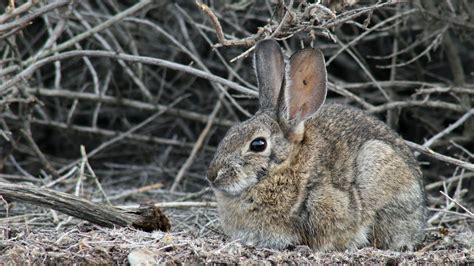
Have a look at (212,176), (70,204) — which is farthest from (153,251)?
(70,204)

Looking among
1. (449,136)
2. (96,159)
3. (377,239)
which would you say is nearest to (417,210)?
(377,239)

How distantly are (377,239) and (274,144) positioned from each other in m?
0.81

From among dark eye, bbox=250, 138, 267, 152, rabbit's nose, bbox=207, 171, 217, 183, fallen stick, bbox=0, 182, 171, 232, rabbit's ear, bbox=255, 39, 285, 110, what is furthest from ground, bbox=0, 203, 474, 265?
rabbit's ear, bbox=255, 39, 285, 110

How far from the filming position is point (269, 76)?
5.46m

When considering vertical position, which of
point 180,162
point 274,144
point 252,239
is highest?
point 274,144

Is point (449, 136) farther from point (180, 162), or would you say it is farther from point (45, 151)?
point (45, 151)

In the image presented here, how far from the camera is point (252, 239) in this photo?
194 inches

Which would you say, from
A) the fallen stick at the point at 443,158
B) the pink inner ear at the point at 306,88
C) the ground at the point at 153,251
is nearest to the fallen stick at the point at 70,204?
the ground at the point at 153,251

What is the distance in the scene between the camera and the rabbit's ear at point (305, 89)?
513cm

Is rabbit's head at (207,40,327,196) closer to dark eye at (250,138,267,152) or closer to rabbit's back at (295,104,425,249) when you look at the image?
dark eye at (250,138,267,152)

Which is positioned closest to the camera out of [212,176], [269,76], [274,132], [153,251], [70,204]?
[153,251]

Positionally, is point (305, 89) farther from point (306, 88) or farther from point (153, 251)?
point (153, 251)

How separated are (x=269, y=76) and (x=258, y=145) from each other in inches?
24.6

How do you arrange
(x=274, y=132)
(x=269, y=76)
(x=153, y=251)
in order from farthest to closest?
(x=269, y=76)
(x=274, y=132)
(x=153, y=251)
